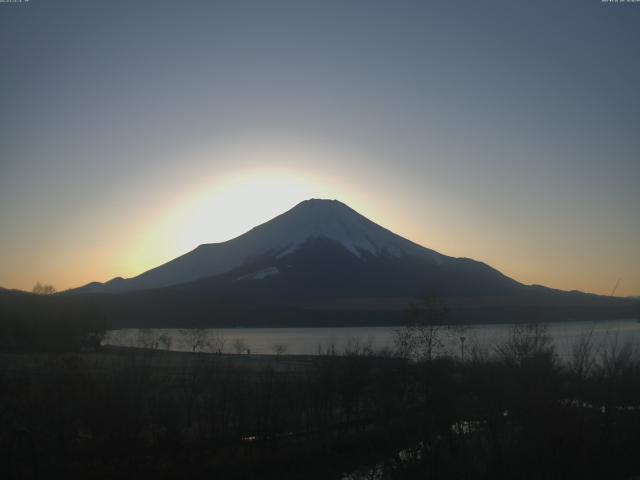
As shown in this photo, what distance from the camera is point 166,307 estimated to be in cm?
10444

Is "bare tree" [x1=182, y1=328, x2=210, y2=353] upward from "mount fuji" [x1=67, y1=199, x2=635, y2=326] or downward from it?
downward

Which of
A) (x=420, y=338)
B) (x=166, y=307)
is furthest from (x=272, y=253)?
(x=420, y=338)

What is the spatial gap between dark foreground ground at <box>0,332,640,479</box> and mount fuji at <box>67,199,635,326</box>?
63.9 m

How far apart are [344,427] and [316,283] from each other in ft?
436

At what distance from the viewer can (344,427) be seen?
64.2 feet

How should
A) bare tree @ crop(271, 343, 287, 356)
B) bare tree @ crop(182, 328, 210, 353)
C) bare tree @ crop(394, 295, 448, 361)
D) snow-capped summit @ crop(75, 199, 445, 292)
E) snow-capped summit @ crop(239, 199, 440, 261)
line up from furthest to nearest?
snow-capped summit @ crop(239, 199, 440, 261)
snow-capped summit @ crop(75, 199, 445, 292)
bare tree @ crop(182, 328, 210, 353)
bare tree @ crop(271, 343, 287, 356)
bare tree @ crop(394, 295, 448, 361)

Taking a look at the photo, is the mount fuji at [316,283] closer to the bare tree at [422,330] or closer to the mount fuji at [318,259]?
the mount fuji at [318,259]

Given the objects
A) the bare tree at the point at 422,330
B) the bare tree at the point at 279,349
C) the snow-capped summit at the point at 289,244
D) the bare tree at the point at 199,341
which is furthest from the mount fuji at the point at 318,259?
the bare tree at the point at 422,330

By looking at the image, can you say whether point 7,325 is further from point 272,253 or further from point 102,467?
point 272,253

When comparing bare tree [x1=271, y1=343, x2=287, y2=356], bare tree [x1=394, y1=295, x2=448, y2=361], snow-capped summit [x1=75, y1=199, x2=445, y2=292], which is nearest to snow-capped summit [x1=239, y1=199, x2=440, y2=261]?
snow-capped summit [x1=75, y1=199, x2=445, y2=292]

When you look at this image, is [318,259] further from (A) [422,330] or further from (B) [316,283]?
(A) [422,330]

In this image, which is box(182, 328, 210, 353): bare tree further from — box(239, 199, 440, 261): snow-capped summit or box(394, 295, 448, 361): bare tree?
box(239, 199, 440, 261): snow-capped summit

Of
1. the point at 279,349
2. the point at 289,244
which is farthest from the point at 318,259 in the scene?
the point at 279,349

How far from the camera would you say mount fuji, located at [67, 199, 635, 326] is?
349ft
